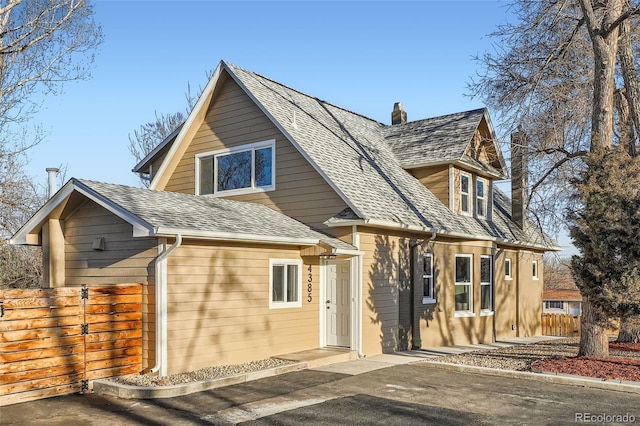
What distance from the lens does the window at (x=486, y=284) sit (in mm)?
19141

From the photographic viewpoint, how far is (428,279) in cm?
1670

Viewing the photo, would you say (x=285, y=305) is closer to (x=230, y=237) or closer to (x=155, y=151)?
(x=230, y=237)

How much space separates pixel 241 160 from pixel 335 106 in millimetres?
5479

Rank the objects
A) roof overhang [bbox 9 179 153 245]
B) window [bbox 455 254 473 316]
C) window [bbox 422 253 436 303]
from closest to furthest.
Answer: roof overhang [bbox 9 179 153 245]
window [bbox 422 253 436 303]
window [bbox 455 254 473 316]

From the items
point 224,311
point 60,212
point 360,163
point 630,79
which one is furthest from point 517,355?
point 60,212

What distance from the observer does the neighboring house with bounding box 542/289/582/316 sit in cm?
5381

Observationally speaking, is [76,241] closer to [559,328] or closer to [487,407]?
[487,407]

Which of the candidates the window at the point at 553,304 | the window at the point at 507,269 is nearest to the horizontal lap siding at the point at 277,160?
the window at the point at 507,269

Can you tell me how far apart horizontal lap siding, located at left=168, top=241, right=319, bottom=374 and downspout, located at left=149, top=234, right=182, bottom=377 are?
0.49ft

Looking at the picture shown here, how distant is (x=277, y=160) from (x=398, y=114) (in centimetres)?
958

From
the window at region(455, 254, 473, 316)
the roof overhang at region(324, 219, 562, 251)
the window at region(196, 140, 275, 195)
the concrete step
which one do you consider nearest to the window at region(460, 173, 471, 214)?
the roof overhang at region(324, 219, 562, 251)

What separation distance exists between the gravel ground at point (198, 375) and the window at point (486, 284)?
902 cm

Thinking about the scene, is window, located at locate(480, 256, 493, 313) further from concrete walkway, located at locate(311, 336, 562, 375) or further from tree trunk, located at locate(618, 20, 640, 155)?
tree trunk, located at locate(618, 20, 640, 155)

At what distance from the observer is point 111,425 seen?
8.14 metres
